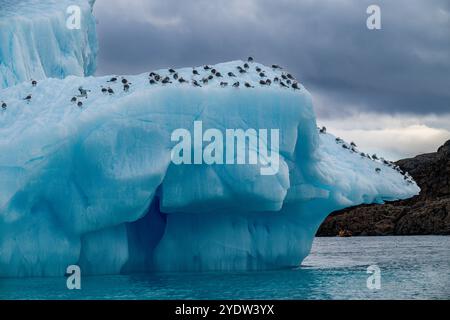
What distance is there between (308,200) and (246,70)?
4.45 meters

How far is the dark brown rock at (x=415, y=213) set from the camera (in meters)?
86.1

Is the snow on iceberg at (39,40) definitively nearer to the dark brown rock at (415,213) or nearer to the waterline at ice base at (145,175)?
the waterline at ice base at (145,175)

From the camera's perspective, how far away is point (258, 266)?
953 inches

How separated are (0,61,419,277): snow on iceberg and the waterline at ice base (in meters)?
0.03

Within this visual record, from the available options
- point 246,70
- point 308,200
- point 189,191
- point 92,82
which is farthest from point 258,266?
point 92,82

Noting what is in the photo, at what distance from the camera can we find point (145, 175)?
1992cm

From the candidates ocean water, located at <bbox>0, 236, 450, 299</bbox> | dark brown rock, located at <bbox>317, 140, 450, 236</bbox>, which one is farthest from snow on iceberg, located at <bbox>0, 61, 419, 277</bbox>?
dark brown rock, located at <bbox>317, 140, 450, 236</bbox>

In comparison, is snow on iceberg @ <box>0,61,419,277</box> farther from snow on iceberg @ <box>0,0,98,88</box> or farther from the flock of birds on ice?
snow on iceberg @ <box>0,0,98,88</box>

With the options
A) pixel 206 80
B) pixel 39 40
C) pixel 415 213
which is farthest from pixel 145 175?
pixel 415 213

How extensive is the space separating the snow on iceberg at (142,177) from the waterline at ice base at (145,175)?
0.10 feet

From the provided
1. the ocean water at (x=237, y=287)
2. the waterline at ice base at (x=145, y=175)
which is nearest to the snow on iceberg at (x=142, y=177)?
Answer: the waterline at ice base at (x=145, y=175)

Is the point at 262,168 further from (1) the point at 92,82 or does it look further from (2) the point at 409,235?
(2) the point at 409,235

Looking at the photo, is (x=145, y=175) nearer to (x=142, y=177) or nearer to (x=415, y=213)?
(x=142, y=177)

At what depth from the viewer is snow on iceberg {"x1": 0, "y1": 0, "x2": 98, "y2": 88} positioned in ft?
96.0
